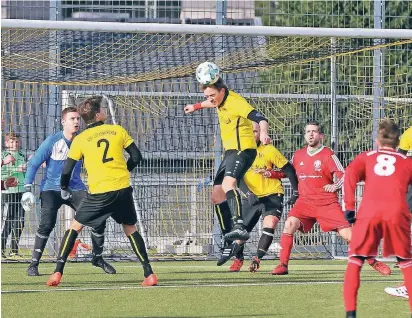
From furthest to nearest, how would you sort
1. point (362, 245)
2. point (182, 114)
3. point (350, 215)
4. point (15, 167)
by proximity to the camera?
point (182, 114), point (15, 167), point (350, 215), point (362, 245)

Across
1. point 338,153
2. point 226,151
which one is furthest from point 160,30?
point 338,153

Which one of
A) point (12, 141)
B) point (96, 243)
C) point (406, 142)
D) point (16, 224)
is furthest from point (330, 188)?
point (16, 224)

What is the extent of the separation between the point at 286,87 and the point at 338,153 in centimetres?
132

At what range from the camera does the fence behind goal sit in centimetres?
1517

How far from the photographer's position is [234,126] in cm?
1157

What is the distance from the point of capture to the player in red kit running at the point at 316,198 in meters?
12.5

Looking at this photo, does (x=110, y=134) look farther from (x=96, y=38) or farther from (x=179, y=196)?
(x=179, y=196)

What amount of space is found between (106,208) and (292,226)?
2523mm

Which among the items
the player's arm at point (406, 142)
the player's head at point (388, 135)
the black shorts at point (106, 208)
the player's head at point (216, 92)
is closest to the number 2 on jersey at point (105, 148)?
the black shorts at point (106, 208)

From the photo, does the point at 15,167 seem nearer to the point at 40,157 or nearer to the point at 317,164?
the point at 40,157

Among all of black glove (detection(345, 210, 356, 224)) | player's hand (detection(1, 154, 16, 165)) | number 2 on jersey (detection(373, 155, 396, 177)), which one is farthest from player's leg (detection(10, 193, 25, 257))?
number 2 on jersey (detection(373, 155, 396, 177))

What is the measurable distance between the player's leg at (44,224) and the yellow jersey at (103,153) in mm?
2012

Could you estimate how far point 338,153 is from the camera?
16.0 metres

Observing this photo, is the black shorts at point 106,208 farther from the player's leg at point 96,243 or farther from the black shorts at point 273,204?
the black shorts at point 273,204
